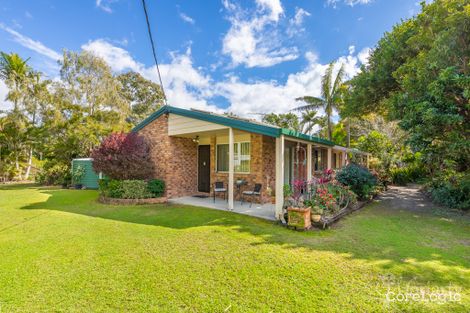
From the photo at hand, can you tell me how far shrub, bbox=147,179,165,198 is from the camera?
31.4ft

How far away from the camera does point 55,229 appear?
5641 mm

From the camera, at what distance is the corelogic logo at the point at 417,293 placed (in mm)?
2877

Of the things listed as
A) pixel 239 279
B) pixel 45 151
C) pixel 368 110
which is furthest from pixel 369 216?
pixel 45 151

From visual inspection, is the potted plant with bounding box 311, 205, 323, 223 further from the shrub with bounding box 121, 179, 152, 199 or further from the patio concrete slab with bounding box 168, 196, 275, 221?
the shrub with bounding box 121, 179, 152, 199

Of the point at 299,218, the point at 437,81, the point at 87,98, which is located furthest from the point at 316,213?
the point at 87,98

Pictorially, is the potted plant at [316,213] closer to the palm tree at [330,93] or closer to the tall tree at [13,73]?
the palm tree at [330,93]

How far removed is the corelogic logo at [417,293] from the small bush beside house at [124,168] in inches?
336

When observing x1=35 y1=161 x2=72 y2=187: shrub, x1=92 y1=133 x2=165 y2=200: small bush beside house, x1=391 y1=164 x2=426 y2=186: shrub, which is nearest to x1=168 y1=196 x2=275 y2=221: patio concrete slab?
x1=92 y1=133 x2=165 y2=200: small bush beside house

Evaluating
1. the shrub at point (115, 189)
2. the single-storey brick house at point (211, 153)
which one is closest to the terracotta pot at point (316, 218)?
the single-storey brick house at point (211, 153)

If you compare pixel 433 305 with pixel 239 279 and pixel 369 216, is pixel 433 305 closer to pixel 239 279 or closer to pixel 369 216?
pixel 239 279

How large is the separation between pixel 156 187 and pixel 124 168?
4.95 feet

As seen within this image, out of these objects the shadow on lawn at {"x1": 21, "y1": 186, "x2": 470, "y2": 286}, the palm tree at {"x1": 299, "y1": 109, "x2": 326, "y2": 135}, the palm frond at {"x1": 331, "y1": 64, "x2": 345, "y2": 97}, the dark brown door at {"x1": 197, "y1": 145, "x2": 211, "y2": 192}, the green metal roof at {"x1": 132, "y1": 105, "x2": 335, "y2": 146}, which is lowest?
the shadow on lawn at {"x1": 21, "y1": 186, "x2": 470, "y2": 286}

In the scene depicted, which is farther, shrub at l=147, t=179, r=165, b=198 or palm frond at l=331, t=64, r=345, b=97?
palm frond at l=331, t=64, r=345, b=97

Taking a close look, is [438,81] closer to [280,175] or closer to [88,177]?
[280,175]
